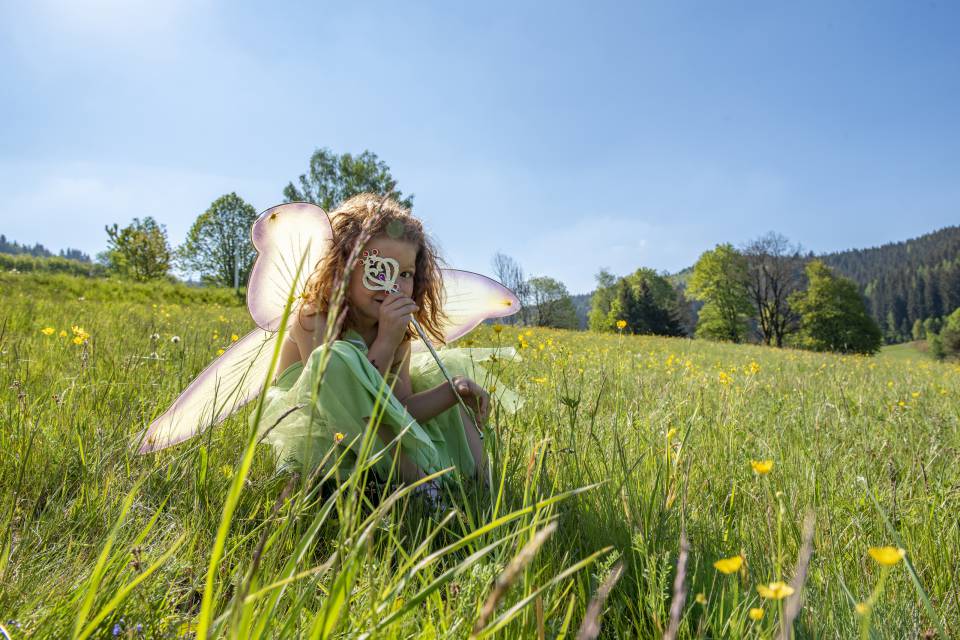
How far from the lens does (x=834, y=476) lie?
2061 millimetres

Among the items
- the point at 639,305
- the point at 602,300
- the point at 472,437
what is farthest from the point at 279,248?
the point at 602,300

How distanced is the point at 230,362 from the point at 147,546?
3.74 feet

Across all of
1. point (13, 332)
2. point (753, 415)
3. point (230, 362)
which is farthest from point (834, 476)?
point (13, 332)

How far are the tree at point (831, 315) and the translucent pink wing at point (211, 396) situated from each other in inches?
2220

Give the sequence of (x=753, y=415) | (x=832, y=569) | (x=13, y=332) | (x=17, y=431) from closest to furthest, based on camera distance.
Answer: (x=832, y=569)
(x=17, y=431)
(x=753, y=415)
(x=13, y=332)

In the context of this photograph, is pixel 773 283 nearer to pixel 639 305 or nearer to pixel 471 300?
pixel 639 305

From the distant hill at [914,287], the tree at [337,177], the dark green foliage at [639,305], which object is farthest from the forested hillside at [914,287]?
the tree at [337,177]

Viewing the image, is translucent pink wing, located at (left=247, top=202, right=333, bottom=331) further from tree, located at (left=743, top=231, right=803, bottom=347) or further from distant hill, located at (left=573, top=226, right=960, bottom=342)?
distant hill, located at (left=573, top=226, right=960, bottom=342)

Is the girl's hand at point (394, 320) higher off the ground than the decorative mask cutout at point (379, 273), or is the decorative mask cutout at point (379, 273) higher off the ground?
the decorative mask cutout at point (379, 273)

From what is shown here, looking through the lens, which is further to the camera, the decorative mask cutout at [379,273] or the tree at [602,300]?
the tree at [602,300]

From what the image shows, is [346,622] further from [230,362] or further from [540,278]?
[540,278]

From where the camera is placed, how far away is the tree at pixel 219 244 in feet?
164

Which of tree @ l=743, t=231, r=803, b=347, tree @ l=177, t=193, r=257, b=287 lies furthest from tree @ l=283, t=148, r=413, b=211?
tree @ l=743, t=231, r=803, b=347

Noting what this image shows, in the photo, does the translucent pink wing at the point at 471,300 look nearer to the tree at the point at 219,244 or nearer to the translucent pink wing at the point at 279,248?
the translucent pink wing at the point at 279,248
